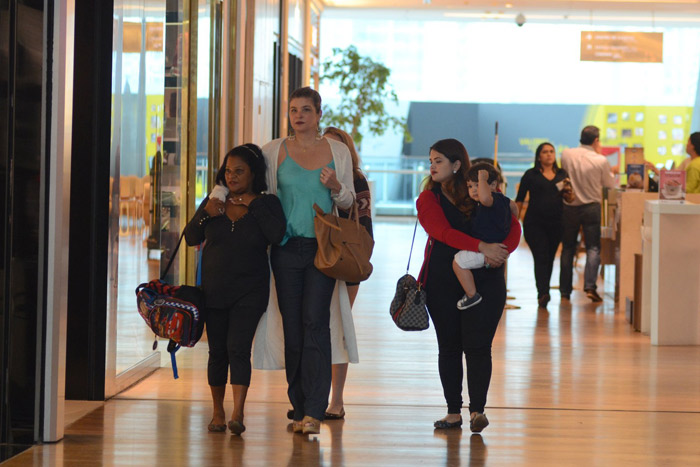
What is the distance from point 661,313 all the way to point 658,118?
14008mm

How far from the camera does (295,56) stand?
13398 mm

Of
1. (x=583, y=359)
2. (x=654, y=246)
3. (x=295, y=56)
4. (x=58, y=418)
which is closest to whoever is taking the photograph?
(x=58, y=418)

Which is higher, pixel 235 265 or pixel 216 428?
pixel 235 265

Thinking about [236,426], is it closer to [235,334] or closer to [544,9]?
[235,334]

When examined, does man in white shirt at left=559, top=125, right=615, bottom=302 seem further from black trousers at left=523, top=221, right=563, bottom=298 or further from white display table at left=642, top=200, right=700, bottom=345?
white display table at left=642, top=200, right=700, bottom=345

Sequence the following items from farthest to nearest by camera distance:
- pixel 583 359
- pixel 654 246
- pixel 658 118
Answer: pixel 658 118
pixel 654 246
pixel 583 359

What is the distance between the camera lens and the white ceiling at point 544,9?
16828 millimetres

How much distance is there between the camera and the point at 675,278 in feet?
24.6

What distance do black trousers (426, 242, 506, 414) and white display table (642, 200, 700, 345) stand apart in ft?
10.1

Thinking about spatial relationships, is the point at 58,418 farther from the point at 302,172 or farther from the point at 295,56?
the point at 295,56

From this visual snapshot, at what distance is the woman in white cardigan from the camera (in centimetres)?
447

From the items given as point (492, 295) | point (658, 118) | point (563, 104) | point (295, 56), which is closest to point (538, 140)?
point (563, 104)

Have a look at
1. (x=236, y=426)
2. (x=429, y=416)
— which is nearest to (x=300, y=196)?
(x=236, y=426)

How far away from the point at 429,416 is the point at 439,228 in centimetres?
98
